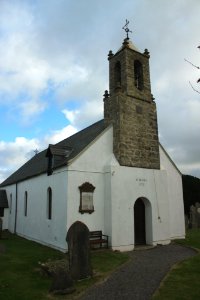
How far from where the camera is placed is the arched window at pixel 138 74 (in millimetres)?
19684

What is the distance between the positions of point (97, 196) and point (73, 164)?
90.1 inches

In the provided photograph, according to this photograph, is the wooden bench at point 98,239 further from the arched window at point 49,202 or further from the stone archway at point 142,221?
the arched window at point 49,202

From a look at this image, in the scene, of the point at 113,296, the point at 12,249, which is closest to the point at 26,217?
the point at 12,249

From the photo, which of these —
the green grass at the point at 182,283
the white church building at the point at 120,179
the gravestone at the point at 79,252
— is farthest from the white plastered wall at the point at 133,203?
the gravestone at the point at 79,252

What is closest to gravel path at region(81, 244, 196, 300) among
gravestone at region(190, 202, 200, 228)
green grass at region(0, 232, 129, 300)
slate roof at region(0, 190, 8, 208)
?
green grass at region(0, 232, 129, 300)

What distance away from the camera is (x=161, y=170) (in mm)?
18875

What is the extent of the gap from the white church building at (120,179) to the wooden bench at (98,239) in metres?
0.28

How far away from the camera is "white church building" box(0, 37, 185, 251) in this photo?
1647cm

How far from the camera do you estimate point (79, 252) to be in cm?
1091

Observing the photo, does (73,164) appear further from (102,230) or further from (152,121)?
(152,121)

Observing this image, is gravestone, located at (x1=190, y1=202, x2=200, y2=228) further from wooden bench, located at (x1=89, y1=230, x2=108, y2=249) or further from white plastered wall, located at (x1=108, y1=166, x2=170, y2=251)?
wooden bench, located at (x1=89, y1=230, x2=108, y2=249)

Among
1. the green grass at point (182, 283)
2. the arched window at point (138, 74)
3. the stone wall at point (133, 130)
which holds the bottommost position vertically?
the green grass at point (182, 283)

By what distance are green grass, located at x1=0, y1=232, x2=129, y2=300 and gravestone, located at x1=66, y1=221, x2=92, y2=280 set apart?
34cm

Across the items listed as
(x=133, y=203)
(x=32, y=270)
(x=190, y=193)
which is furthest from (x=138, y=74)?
(x=190, y=193)
